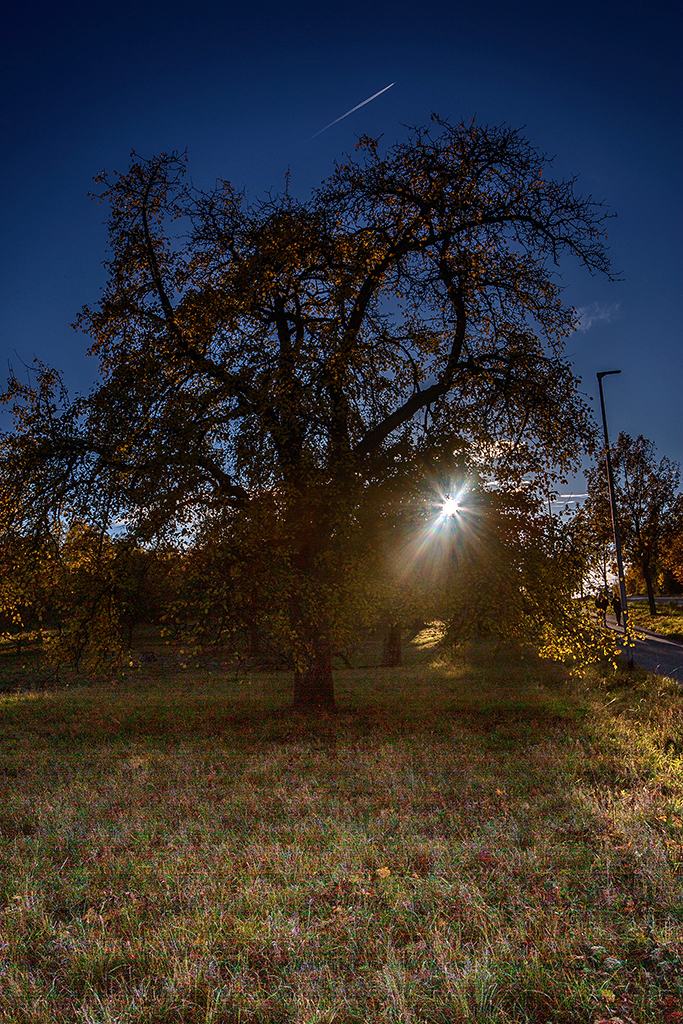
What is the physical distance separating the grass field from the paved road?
743 cm

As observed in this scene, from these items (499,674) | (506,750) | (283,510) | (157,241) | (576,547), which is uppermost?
(157,241)

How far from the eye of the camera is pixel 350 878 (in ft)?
17.6

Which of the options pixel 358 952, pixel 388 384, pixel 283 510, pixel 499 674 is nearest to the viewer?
pixel 358 952

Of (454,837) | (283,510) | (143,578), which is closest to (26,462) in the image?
(143,578)

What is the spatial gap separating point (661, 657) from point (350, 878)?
2145cm

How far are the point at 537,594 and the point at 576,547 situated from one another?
5.33ft

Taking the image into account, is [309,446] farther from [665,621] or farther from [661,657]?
[665,621]

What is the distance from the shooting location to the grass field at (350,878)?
12.2 feet

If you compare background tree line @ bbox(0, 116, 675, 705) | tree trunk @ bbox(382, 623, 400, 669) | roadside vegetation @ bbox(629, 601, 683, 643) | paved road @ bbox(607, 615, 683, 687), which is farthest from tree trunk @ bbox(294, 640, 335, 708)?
roadside vegetation @ bbox(629, 601, 683, 643)

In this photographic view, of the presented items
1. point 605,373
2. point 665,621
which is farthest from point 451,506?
point 665,621

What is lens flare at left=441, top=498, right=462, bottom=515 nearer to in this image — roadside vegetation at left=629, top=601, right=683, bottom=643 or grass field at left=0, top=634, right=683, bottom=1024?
grass field at left=0, top=634, right=683, bottom=1024

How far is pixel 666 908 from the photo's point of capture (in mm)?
4656

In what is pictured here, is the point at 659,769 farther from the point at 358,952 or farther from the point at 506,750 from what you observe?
the point at 358,952

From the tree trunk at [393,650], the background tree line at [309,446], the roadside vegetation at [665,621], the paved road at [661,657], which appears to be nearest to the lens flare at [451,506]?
the background tree line at [309,446]
